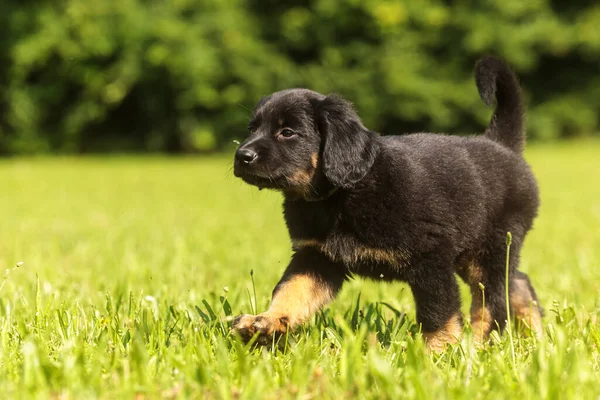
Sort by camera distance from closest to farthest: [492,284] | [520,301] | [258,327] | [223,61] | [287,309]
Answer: [258,327]
[287,309]
[492,284]
[520,301]
[223,61]

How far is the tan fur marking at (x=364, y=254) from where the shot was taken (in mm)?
2623

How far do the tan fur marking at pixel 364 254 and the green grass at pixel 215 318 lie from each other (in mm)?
241

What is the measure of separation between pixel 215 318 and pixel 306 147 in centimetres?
77

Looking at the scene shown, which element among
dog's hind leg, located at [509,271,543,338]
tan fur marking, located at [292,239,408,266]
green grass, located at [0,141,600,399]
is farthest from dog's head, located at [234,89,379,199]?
dog's hind leg, located at [509,271,543,338]

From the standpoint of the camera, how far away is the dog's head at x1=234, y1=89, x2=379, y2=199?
107 inches

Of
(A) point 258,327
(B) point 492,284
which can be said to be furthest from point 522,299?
(A) point 258,327

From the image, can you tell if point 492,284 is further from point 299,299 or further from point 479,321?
point 299,299

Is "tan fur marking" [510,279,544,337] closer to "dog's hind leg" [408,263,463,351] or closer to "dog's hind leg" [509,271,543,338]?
"dog's hind leg" [509,271,543,338]

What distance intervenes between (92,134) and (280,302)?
1736cm

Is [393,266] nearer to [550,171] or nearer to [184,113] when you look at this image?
[550,171]

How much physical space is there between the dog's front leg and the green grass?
0.24 feet

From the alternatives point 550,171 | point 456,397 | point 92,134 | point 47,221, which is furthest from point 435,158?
point 92,134

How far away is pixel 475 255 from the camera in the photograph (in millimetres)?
3029

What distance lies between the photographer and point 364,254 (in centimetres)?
266
